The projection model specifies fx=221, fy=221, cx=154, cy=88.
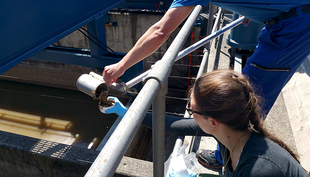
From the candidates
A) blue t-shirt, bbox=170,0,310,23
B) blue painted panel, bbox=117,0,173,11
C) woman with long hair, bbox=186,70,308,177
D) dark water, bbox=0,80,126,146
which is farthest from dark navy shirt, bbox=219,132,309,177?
blue painted panel, bbox=117,0,173,11

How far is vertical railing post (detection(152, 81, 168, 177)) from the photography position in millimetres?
761

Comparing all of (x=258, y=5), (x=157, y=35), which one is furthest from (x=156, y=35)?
(x=258, y=5)

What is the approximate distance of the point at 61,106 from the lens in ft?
25.4

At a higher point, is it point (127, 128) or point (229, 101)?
point (127, 128)

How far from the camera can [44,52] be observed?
5.14 metres

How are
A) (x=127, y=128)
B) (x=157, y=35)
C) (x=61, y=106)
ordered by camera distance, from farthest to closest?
1. (x=61, y=106)
2. (x=157, y=35)
3. (x=127, y=128)

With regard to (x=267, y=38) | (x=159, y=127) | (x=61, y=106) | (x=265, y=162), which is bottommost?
(x=61, y=106)

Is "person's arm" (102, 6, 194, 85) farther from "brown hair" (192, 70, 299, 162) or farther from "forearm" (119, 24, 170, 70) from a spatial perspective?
"brown hair" (192, 70, 299, 162)

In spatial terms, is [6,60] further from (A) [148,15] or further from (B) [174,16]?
(A) [148,15]

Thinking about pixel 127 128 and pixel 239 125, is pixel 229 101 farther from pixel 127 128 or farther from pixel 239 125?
pixel 127 128

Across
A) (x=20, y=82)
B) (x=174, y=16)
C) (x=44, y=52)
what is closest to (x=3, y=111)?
(x=20, y=82)

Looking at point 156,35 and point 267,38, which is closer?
point 156,35

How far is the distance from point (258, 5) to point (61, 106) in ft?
24.7

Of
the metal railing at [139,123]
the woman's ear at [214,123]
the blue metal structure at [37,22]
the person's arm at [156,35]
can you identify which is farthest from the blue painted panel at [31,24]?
the woman's ear at [214,123]
